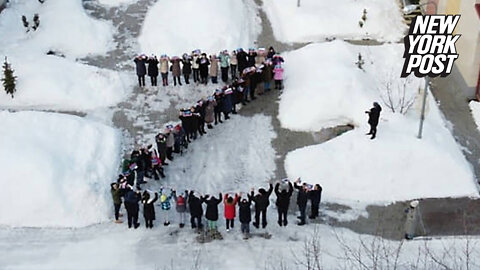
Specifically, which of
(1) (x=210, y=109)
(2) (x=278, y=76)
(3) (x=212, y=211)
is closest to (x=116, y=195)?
(3) (x=212, y=211)

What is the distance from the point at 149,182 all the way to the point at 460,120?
33.2 ft

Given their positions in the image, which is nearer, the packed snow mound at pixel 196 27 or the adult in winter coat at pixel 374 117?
the adult in winter coat at pixel 374 117

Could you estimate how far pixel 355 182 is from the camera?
22438 mm

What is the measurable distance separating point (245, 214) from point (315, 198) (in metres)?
1.92

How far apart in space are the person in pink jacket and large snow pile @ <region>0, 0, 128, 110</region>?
4.96 m

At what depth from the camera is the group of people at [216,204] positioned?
20.2m

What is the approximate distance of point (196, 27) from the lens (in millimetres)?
30203

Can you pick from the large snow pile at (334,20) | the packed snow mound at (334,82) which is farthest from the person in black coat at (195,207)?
the large snow pile at (334,20)

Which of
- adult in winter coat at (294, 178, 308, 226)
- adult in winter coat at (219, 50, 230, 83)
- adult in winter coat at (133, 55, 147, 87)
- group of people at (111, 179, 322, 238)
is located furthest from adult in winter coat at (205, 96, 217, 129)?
adult in winter coat at (294, 178, 308, 226)

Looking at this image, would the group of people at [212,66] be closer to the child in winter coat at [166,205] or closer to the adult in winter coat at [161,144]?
the adult in winter coat at [161,144]

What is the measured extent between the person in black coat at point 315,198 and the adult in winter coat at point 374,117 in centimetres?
336

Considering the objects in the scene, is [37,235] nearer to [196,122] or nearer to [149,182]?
[149,182]

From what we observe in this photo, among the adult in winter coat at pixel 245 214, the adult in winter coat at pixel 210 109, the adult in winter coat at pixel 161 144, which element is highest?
the adult in winter coat at pixel 210 109

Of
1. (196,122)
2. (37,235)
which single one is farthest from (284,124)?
(37,235)
